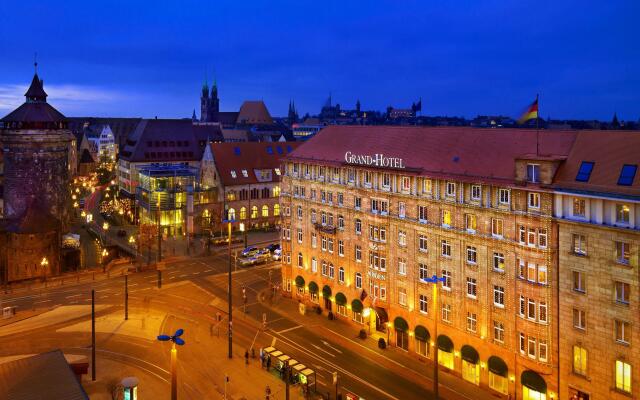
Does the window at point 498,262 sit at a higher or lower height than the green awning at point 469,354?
higher

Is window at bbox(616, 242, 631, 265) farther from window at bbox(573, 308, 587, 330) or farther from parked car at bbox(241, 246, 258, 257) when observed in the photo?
parked car at bbox(241, 246, 258, 257)

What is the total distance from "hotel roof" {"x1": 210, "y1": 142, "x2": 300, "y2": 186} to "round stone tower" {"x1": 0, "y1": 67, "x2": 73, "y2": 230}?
30.9 m

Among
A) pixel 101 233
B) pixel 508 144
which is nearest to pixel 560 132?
pixel 508 144

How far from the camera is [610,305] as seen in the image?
38875 millimetres

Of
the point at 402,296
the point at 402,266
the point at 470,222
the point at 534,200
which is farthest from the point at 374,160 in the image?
the point at 534,200

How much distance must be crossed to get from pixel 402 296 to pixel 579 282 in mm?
19172

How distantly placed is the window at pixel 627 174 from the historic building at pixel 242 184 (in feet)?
258

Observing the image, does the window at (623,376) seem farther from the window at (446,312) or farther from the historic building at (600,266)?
the window at (446,312)

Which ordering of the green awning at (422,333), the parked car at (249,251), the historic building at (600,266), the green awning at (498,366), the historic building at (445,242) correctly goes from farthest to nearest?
the parked car at (249,251)
the green awning at (422,333)
the green awning at (498,366)
the historic building at (445,242)
the historic building at (600,266)

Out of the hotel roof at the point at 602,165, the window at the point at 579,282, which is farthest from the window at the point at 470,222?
the window at the point at 579,282

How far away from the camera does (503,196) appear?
4609cm

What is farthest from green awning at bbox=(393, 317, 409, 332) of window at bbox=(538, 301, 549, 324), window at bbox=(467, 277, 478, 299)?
window at bbox=(538, 301, 549, 324)

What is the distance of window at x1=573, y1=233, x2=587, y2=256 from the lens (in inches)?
1599

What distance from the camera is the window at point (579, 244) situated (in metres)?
40.6
